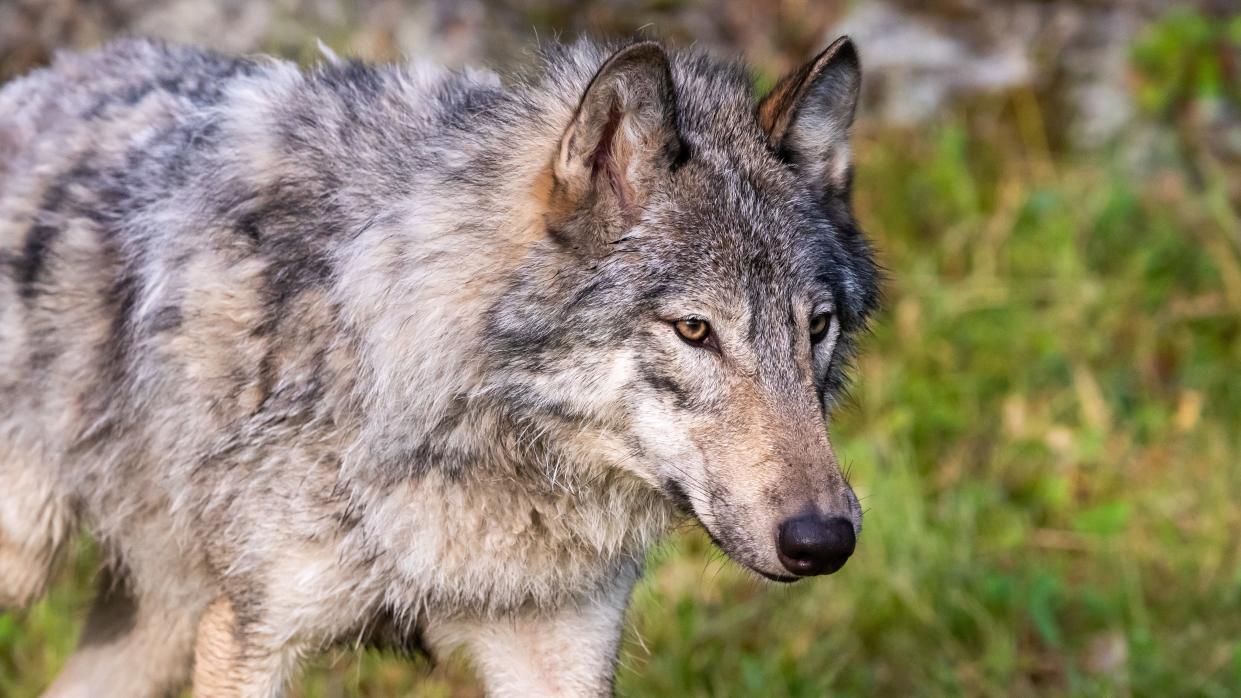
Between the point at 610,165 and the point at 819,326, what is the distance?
0.55m

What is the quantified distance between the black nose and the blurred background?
98 cm

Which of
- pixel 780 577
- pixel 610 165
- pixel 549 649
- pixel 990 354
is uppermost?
pixel 610 165

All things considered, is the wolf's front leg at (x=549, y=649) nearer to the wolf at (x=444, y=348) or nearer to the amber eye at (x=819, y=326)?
the wolf at (x=444, y=348)

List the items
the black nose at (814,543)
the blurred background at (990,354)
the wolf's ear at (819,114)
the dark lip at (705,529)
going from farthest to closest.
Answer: the blurred background at (990,354), the wolf's ear at (819,114), the dark lip at (705,529), the black nose at (814,543)

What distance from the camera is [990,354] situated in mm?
6297

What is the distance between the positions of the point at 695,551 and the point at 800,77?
2540 millimetres

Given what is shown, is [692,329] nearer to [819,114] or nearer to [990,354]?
[819,114]

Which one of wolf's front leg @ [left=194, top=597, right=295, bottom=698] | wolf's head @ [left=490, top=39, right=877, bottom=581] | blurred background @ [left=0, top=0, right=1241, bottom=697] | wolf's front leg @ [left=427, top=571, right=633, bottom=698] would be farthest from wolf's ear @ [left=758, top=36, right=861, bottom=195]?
wolf's front leg @ [left=194, top=597, right=295, bottom=698]

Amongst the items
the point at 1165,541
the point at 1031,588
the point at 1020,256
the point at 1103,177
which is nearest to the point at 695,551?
the point at 1031,588

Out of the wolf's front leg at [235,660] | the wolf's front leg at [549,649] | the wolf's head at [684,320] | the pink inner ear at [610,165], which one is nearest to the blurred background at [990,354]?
the wolf's front leg at [549,649]

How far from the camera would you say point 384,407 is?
10.3 feet

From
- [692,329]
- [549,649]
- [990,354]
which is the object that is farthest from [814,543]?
[990,354]

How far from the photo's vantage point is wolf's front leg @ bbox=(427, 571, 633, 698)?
3316mm

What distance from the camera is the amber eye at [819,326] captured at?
307 centimetres
